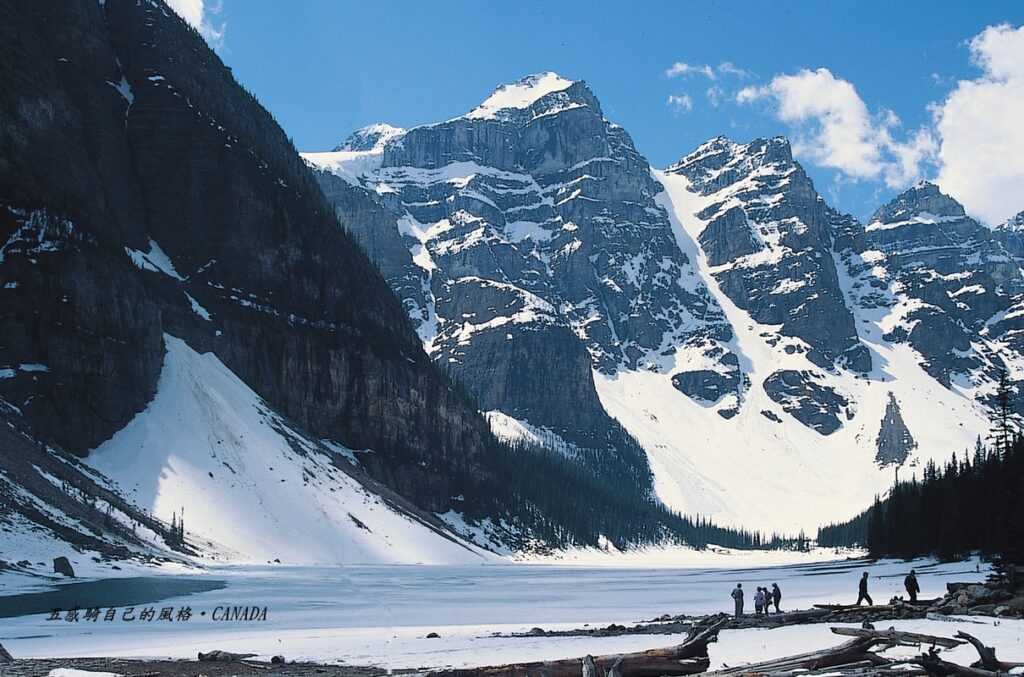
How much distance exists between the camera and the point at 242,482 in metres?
113

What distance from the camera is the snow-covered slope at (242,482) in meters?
103

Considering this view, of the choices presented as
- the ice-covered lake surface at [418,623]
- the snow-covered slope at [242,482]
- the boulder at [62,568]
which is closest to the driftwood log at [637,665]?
the ice-covered lake surface at [418,623]

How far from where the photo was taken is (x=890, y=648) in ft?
67.8

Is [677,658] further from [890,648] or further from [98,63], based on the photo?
[98,63]

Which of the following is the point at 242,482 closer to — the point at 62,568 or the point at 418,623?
the point at 62,568

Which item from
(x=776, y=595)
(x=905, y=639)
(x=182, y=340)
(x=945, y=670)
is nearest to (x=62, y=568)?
(x=776, y=595)

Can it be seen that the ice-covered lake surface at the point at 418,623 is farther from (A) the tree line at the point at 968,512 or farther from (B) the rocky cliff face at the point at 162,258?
(B) the rocky cliff face at the point at 162,258

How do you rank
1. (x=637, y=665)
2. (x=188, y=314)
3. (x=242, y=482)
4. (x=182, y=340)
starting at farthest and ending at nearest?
(x=188, y=314)
(x=182, y=340)
(x=242, y=482)
(x=637, y=665)

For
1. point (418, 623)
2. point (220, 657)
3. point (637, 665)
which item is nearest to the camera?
point (637, 665)

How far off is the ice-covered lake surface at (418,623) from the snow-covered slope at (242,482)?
1928cm

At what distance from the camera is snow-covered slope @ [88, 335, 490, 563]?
10300 cm

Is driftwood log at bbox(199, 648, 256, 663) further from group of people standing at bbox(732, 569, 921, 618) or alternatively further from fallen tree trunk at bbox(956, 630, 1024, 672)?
group of people standing at bbox(732, 569, 921, 618)

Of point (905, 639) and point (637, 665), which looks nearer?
point (637, 665)

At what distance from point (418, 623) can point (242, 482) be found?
73.2 metres
